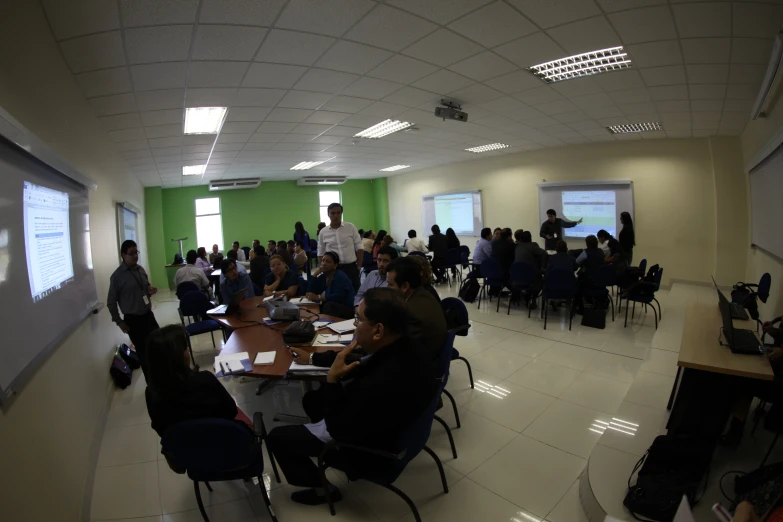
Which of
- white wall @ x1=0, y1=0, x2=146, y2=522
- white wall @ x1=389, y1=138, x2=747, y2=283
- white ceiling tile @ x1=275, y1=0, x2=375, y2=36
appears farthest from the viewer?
white wall @ x1=389, y1=138, x2=747, y2=283

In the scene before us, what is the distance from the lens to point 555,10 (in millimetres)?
2426

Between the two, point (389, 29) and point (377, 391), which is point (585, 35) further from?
point (377, 391)

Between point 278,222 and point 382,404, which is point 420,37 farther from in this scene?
point 278,222

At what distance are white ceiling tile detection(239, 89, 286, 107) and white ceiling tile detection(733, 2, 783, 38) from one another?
395cm

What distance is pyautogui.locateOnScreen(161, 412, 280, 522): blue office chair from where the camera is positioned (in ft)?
4.87

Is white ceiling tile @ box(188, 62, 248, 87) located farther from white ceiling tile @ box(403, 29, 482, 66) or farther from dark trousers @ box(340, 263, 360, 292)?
dark trousers @ box(340, 263, 360, 292)

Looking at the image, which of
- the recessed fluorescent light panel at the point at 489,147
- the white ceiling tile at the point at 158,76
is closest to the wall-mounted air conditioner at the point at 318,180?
the recessed fluorescent light panel at the point at 489,147

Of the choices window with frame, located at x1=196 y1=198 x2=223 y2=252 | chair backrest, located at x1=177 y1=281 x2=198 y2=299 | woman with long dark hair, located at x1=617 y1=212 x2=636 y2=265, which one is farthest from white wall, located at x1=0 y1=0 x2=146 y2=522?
woman with long dark hair, located at x1=617 y1=212 x2=636 y2=265

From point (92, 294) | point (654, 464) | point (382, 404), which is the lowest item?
point (654, 464)

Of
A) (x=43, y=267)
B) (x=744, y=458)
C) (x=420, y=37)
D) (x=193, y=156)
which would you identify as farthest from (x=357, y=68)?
(x=193, y=156)

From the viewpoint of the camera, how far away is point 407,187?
1262cm

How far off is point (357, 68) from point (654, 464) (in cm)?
382

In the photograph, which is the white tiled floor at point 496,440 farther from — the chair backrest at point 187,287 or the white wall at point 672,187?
the white wall at point 672,187

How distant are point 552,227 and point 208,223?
1028 cm
